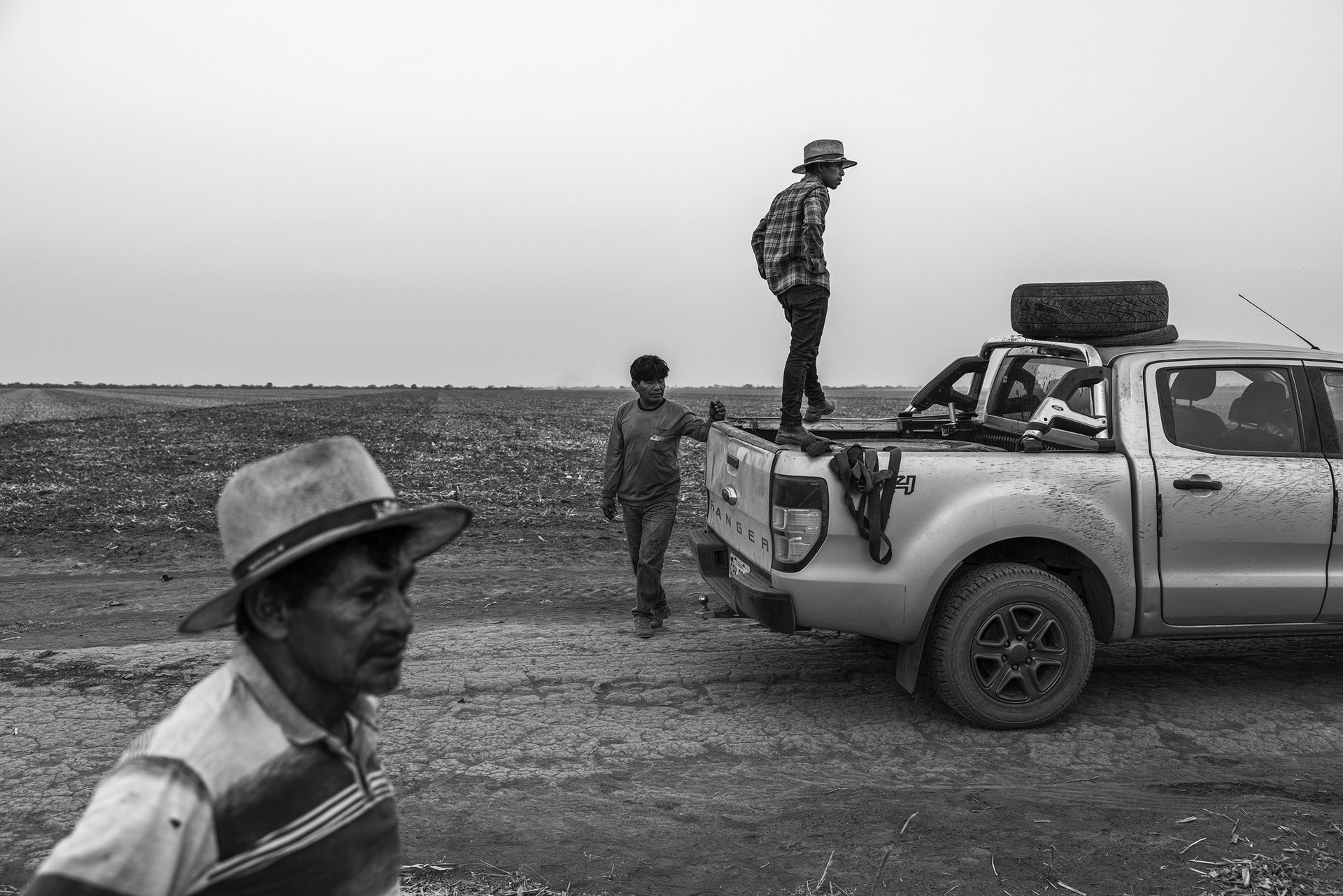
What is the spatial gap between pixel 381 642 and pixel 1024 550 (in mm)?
4758

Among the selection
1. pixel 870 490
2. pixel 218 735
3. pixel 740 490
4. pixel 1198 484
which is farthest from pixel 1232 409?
pixel 218 735

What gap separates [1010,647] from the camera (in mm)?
5840

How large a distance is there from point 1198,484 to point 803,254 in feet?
9.30

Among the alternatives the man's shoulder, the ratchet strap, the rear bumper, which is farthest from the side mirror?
the man's shoulder

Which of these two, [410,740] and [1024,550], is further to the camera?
[1024,550]

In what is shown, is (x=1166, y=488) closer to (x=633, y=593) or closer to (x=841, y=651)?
(x=841, y=651)

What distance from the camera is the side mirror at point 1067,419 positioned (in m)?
6.14

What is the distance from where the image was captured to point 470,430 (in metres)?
27.4

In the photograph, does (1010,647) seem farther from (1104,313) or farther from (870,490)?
(1104,313)

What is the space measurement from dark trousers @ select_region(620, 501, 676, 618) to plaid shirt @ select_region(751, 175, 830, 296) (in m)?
1.69

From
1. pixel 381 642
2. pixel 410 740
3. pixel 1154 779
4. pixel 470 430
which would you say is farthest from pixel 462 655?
pixel 470 430

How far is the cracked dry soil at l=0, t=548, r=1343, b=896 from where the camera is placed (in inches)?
175

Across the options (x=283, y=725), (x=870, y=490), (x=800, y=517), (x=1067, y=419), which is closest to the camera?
(x=283, y=725)

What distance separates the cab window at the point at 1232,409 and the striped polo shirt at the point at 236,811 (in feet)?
17.6
